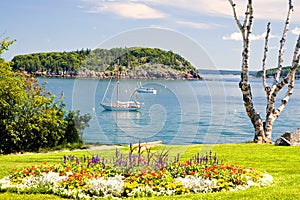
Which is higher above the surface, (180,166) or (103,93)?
(103,93)

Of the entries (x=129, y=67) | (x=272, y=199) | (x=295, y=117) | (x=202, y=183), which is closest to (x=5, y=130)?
(x=129, y=67)

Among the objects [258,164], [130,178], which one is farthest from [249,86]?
[130,178]

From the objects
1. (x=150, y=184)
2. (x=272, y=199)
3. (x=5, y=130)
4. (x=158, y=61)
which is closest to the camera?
(x=272, y=199)

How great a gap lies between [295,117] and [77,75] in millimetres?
51878

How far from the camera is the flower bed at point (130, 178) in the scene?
26.2ft

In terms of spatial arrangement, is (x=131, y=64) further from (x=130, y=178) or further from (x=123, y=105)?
(x=130, y=178)

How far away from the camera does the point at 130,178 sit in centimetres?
847

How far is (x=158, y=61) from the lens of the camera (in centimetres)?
945

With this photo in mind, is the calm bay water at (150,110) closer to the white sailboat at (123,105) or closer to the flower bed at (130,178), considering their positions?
the white sailboat at (123,105)

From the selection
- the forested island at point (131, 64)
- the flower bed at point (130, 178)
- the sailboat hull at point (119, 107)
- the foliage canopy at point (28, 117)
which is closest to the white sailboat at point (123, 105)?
the sailboat hull at point (119, 107)

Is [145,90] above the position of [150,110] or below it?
above

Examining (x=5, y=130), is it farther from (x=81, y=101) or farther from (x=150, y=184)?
(x=150, y=184)

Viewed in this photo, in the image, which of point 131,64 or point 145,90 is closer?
point 145,90

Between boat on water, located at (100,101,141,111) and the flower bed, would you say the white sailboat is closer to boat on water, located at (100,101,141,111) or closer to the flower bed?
boat on water, located at (100,101,141,111)
